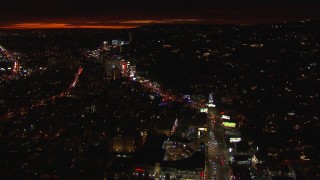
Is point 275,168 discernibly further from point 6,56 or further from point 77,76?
point 6,56

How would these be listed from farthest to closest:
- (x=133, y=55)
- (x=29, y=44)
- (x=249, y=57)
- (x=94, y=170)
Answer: (x=29, y=44)
(x=133, y=55)
(x=249, y=57)
(x=94, y=170)

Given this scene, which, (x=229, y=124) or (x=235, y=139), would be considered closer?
(x=235, y=139)

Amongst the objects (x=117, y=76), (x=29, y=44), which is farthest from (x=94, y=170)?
(x=29, y=44)

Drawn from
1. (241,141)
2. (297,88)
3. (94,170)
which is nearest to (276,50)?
(297,88)

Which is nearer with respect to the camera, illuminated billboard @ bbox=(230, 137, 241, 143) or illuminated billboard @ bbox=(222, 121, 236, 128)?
illuminated billboard @ bbox=(230, 137, 241, 143)

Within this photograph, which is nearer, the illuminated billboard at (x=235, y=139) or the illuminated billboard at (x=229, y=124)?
the illuminated billboard at (x=235, y=139)

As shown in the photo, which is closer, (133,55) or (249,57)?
(249,57)

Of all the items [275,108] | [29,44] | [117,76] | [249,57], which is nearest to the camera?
[275,108]

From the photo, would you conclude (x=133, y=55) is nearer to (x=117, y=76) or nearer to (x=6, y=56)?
(x=117, y=76)

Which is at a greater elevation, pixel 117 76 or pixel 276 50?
pixel 276 50
